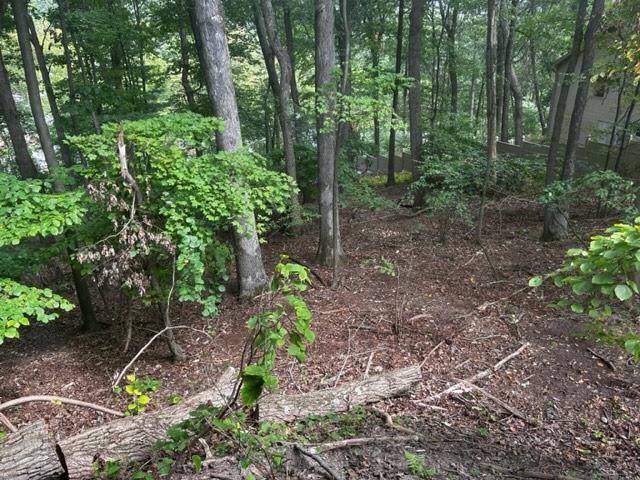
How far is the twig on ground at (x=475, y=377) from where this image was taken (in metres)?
4.70

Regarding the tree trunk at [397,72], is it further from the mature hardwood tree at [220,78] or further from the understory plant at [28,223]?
the understory plant at [28,223]

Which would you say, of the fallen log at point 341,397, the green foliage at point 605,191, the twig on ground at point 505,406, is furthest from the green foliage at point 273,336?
the green foliage at point 605,191

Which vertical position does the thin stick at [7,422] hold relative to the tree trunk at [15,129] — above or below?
below

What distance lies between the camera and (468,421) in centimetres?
432

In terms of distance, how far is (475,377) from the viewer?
16.2 feet

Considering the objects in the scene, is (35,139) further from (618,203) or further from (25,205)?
(618,203)

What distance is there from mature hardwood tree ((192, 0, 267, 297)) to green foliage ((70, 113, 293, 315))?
845mm

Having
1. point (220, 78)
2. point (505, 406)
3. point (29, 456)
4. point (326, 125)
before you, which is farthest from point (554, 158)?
point (29, 456)

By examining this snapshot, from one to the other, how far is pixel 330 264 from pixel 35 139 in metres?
21.9

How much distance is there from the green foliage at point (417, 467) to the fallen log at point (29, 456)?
286cm

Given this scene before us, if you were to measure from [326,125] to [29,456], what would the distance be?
17.7ft

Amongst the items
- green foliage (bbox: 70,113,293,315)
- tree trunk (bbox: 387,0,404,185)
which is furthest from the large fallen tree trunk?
tree trunk (bbox: 387,0,404,185)

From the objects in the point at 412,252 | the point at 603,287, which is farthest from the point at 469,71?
the point at 603,287

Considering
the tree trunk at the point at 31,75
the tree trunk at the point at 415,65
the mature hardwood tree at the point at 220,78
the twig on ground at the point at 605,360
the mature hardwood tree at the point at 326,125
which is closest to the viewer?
the twig on ground at the point at 605,360
